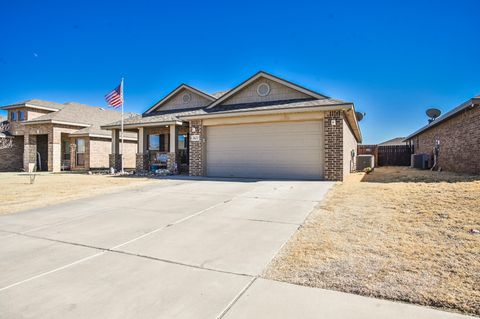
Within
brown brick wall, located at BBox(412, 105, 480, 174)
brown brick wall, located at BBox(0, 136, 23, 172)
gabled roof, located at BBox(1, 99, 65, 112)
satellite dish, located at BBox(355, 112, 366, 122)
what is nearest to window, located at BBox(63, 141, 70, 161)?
gabled roof, located at BBox(1, 99, 65, 112)

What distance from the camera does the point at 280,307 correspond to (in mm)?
2316

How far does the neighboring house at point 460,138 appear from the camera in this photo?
453 inches

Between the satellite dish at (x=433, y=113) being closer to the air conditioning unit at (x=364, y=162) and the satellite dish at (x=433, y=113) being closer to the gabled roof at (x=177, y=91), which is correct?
the air conditioning unit at (x=364, y=162)

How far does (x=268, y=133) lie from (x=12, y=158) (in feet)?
80.6

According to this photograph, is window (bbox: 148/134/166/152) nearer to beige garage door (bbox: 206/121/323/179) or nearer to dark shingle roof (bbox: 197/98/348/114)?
dark shingle roof (bbox: 197/98/348/114)

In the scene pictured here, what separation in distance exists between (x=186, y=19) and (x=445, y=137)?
608 inches

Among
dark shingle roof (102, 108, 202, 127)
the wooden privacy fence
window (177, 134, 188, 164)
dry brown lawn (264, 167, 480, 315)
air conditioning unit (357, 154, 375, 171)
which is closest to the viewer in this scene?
dry brown lawn (264, 167, 480, 315)

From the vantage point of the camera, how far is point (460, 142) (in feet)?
43.8

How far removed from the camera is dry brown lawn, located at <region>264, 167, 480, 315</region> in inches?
100

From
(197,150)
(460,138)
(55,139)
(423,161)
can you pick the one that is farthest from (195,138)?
(423,161)

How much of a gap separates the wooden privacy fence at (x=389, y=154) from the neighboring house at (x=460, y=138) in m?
7.40

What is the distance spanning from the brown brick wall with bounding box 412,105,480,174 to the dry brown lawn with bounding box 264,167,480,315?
7.38 meters

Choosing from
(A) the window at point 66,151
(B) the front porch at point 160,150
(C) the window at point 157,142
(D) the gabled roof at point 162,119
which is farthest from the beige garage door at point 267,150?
(A) the window at point 66,151

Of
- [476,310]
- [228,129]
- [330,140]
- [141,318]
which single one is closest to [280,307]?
[141,318]
